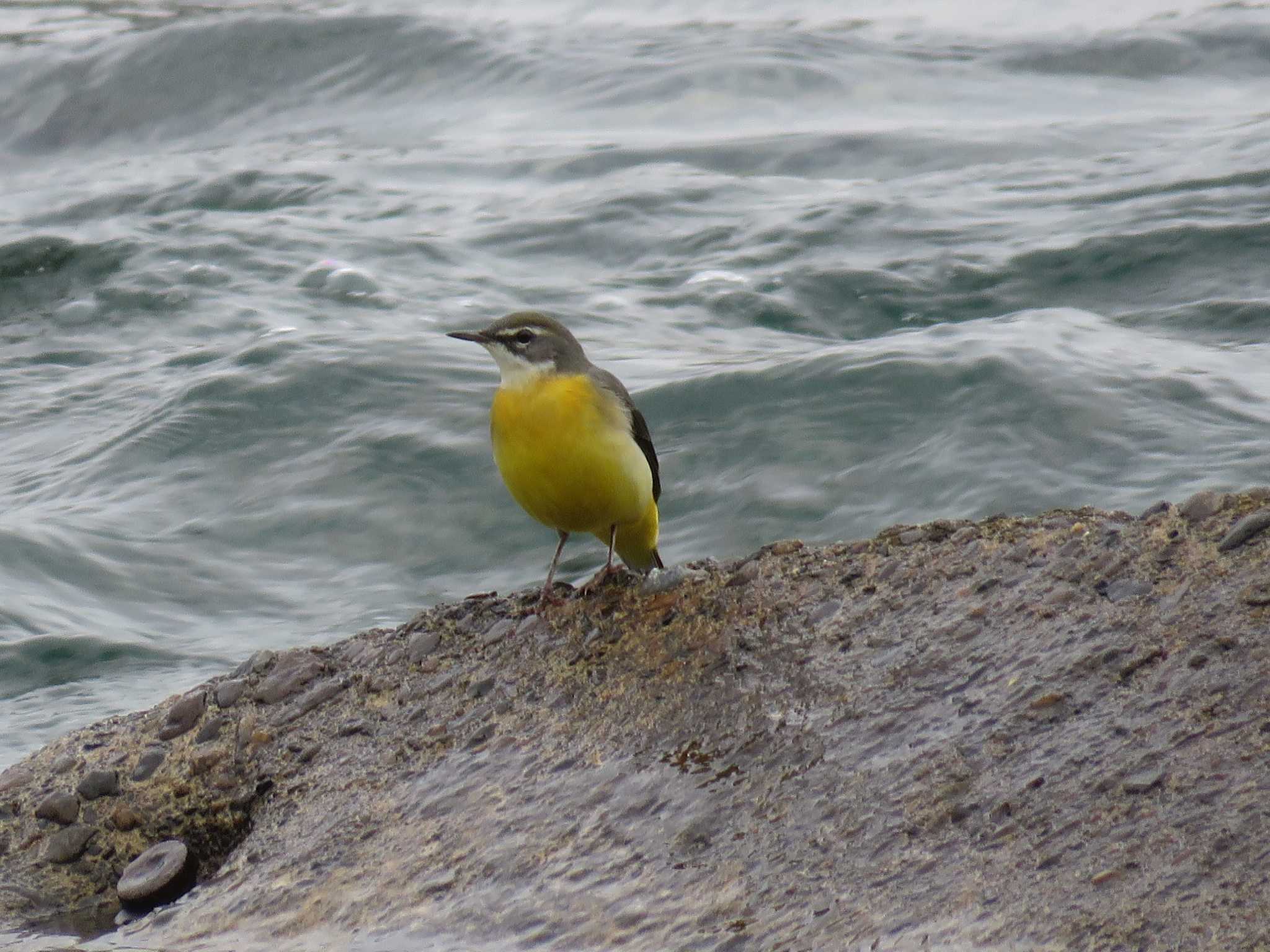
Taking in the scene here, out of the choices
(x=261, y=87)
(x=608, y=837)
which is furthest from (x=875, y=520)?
(x=261, y=87)

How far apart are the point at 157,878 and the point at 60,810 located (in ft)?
1.70

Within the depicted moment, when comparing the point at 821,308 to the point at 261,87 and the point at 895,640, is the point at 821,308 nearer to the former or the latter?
the point at 895,640

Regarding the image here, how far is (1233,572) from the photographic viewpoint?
4477mm

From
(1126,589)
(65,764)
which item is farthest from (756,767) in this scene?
(65,764)

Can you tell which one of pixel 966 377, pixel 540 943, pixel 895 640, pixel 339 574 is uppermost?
pixel 895 640

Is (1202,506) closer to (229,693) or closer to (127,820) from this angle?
(229,693)

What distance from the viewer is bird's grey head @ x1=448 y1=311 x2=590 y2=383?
6469 millimetres

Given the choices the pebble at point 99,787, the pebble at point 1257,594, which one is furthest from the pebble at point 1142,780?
the pebble at point 99,787

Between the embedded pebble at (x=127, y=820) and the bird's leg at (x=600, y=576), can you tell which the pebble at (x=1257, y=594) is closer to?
the bird's leg at (x=600, y=576)

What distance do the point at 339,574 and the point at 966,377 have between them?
A: 4425 mm

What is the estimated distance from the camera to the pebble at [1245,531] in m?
4.60

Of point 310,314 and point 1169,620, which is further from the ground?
point 1169,620

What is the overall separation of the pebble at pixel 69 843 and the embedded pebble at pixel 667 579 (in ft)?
6.67

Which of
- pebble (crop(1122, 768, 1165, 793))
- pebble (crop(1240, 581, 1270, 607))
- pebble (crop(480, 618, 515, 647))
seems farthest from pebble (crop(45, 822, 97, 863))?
pebble (crop(1240, 581, 1270, 607))
